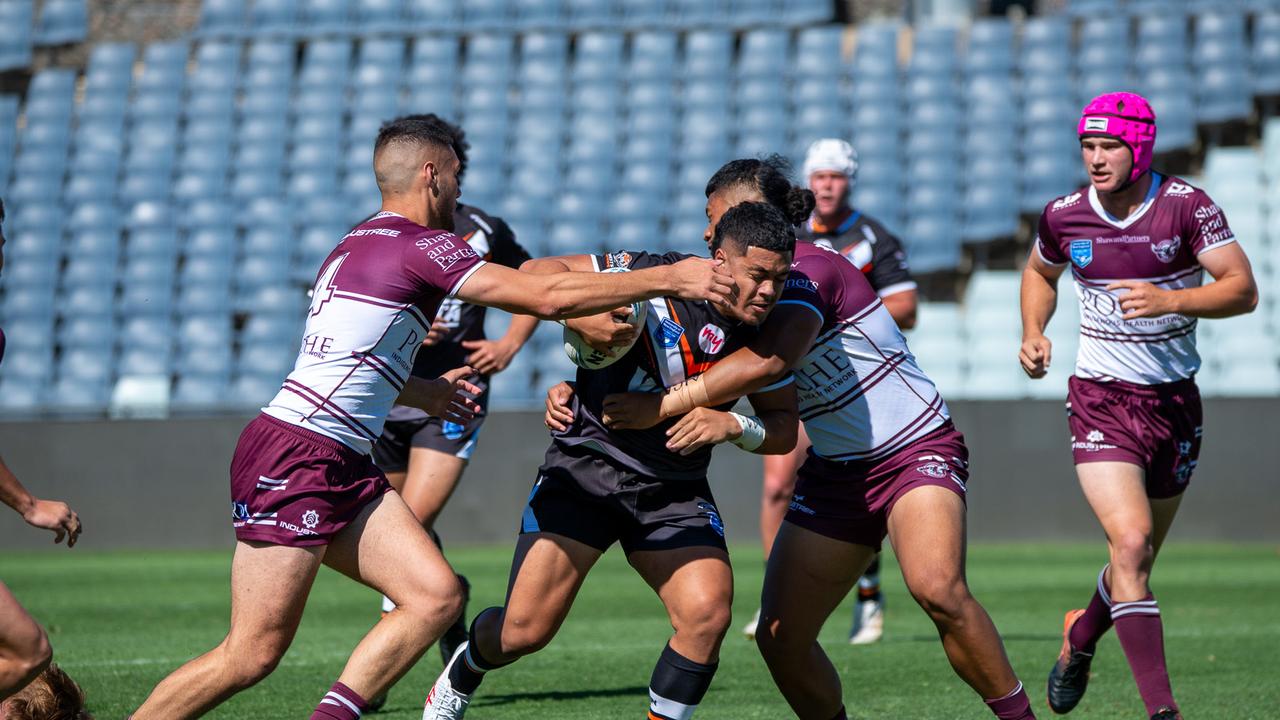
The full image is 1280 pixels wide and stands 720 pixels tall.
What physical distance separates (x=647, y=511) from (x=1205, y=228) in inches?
107

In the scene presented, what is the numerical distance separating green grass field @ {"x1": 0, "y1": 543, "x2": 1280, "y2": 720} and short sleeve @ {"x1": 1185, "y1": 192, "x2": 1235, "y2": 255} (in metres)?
2.03

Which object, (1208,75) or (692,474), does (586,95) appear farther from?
(692,474)

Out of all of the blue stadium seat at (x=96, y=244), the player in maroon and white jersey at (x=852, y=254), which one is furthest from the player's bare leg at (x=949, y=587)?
the blue stadium seat at (x=96, y=244)

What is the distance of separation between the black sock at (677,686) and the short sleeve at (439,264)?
148 cm

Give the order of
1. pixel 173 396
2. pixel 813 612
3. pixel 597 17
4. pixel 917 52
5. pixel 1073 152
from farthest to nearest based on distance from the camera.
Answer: pixel 597 17 → pixel 917 52 → pixel 1073 152 → pixel 173 396 → pixel 813 612

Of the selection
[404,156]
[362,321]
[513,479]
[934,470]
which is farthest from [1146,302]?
[513,479]

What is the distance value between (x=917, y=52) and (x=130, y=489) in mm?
11956

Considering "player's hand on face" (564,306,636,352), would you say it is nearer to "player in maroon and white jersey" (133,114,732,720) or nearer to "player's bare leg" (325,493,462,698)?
"player in maroon and white jersey" (133,114,732,720)

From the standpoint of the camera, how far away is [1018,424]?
14.6 m

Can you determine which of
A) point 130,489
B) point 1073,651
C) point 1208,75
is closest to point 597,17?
point 1208,75

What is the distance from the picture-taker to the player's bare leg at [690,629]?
491cm

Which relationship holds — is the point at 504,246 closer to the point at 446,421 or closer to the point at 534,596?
the point at 446,421

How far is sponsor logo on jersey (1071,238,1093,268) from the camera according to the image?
6.23m

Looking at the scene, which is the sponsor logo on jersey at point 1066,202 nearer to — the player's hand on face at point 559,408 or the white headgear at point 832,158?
the white headgear at point 832,158
